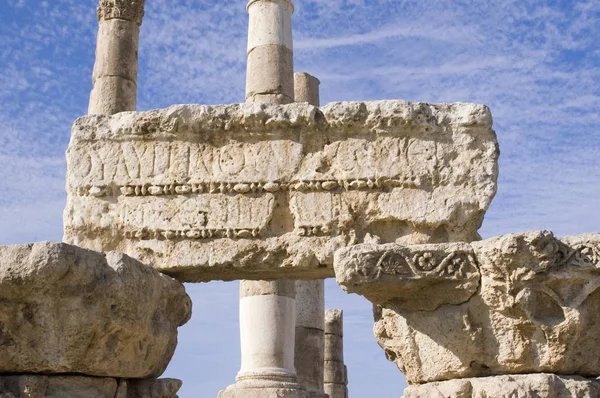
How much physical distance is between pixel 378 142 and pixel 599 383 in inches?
83.3

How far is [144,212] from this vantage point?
6699mm

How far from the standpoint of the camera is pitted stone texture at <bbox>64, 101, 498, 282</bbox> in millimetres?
6359

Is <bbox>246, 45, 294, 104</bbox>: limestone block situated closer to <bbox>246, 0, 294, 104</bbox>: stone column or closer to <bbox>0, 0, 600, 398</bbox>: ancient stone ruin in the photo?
<bbox>246, 0, 294, 104</bbox>: stone column

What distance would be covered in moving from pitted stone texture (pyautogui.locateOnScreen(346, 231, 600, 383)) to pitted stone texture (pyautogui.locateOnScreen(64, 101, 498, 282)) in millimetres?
776

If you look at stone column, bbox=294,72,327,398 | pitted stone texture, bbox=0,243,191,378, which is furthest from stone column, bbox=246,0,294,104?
pitted stone texture, bbox=0,243,191,378

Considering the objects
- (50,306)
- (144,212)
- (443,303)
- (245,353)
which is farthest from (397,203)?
(245,353)

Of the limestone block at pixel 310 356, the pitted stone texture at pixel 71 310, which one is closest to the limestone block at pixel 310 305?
the limestone block at pixel 310 356

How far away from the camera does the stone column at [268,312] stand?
11.3m

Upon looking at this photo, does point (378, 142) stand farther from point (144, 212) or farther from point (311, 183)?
point (144, 212)

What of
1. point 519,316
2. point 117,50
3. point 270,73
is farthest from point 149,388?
point 117,50

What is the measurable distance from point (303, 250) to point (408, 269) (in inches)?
41.3

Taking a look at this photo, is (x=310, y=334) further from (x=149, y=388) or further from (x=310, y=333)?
(x=149, y=388)

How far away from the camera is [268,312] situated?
458 inches

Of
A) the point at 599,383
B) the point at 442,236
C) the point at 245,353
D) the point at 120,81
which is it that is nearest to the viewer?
the point at 599,383
